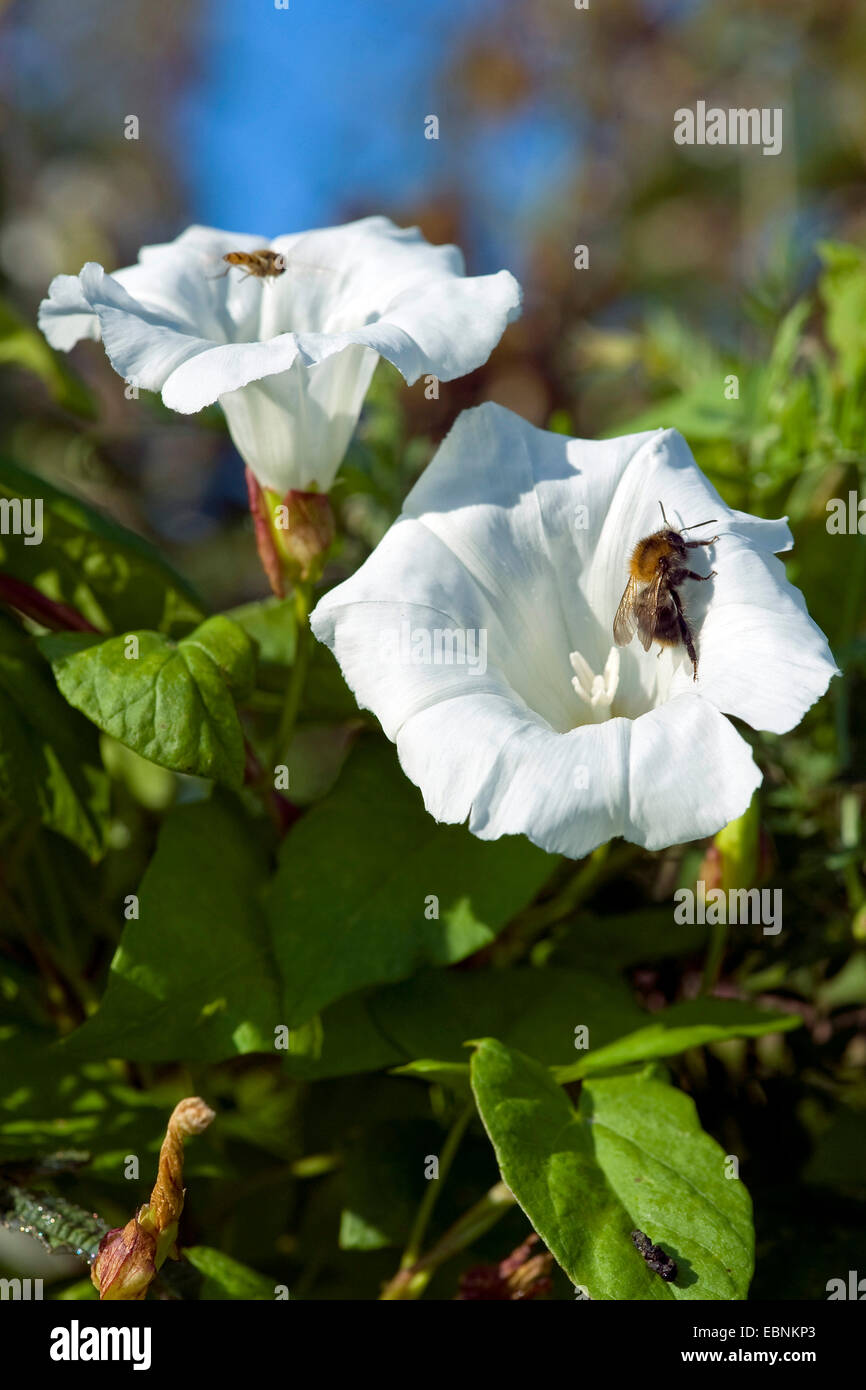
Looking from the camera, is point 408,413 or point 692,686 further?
point 408,413

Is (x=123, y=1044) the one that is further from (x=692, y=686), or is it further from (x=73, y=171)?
(x=73, y=171)

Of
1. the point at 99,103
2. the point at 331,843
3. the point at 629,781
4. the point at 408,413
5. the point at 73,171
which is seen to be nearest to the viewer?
the point at 629,781

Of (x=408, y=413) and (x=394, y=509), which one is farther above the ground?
(x=408, y=413)

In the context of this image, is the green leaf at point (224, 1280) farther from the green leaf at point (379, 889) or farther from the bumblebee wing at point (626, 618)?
the bumblebee wing at point (626, 618)

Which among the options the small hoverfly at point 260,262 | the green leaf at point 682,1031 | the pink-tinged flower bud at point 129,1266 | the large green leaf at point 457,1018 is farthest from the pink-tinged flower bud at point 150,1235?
the small hoverfly at point 260,262

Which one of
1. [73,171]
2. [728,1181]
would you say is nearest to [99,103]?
[73,171]

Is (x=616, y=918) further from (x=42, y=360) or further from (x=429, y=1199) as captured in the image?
(x=42, y=360)

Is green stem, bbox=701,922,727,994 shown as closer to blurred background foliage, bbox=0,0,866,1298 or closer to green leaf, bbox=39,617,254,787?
blurred background foliage, bbox=0,0,866,1298
